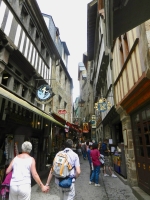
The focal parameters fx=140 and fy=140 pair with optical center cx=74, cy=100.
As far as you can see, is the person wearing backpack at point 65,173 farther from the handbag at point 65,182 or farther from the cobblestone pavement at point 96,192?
the cobblestone pavement at point 96,192

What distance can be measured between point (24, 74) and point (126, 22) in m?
6.45

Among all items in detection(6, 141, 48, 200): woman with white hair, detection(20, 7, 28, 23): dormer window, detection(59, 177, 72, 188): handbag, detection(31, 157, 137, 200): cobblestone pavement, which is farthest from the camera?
detection(20, 7, 28, 23): dormer window

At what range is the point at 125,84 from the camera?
17.5 feet

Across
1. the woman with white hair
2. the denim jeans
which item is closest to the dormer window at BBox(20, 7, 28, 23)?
the woman with white hair

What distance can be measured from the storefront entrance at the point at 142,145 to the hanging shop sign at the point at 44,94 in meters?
4.60

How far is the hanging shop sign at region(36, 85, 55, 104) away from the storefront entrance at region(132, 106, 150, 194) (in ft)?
15.1

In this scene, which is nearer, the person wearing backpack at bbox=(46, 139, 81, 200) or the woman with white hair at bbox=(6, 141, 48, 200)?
the woman with white hair at bbox=(6, 141, 48, 200)

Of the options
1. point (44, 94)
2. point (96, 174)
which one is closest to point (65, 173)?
point (96, 174)

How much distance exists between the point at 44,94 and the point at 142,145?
5491mm

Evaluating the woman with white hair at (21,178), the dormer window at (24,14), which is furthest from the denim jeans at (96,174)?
the dormer window at (24,14)

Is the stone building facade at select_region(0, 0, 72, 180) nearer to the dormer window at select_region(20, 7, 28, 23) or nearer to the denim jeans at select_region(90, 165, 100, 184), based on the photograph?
the dormer window at select_region(20, 7, 28, 23)

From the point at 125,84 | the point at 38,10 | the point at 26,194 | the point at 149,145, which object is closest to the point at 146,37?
the point at 125,84

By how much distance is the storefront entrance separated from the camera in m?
4.13

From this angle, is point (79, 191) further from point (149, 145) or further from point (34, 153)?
point (34, 153)
